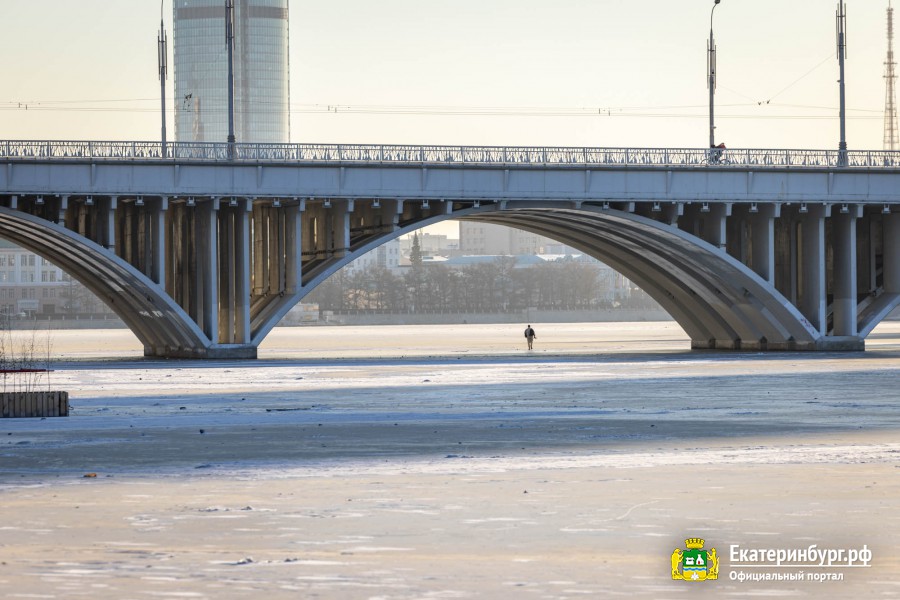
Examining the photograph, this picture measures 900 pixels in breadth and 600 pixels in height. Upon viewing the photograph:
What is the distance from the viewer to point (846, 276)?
67500 millimetres

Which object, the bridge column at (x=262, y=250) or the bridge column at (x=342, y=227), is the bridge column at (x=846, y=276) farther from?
the bridge column at (x=262, y=250)

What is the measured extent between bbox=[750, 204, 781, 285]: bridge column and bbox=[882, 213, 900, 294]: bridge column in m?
5.85

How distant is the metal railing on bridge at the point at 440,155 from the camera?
58531 mm

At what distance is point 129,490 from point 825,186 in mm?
54595

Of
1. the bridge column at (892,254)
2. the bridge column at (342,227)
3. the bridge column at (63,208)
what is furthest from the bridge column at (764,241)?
the bridge column at (63,208)

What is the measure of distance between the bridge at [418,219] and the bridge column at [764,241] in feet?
0.28

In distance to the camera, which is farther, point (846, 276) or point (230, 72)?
point (846, 276)

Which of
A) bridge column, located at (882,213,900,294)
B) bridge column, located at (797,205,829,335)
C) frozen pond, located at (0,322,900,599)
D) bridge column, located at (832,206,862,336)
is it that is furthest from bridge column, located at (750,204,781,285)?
frozen pond, located at (0,322,900,599)

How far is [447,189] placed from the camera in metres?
63.0

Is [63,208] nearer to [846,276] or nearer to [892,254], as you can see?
[846,276]

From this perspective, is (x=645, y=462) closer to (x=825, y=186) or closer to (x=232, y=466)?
(x=232, y=466)

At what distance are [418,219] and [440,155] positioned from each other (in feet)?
9.22
